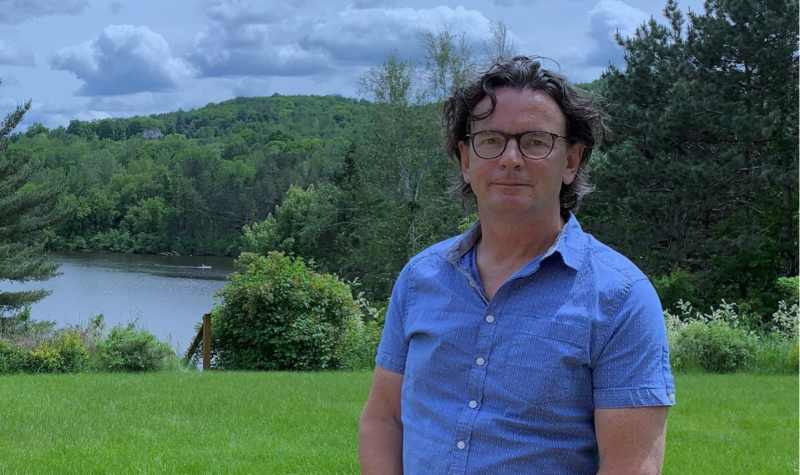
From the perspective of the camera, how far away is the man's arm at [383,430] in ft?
6.30

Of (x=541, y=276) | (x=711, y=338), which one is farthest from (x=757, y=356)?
(x=541, y=276)

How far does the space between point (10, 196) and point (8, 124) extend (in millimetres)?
2211

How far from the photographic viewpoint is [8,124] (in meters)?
25.4

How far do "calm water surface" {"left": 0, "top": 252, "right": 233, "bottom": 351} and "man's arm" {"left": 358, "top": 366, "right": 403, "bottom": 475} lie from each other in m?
11.7

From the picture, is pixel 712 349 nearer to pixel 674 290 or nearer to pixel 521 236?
pixel 674 290

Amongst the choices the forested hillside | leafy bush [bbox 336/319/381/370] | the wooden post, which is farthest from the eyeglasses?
the forested hillside

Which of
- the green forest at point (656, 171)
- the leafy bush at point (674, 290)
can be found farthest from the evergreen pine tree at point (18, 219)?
the leafy bush at point (674, 290)

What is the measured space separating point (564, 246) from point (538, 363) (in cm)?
26

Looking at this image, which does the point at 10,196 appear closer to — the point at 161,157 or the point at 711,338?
the point at 711,338

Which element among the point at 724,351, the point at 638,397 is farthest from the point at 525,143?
the point at 724,351

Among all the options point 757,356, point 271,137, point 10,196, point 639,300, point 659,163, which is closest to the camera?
point 639,300

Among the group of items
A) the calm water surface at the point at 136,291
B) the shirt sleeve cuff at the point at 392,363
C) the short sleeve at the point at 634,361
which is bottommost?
the calm water surface at the point at 136,291

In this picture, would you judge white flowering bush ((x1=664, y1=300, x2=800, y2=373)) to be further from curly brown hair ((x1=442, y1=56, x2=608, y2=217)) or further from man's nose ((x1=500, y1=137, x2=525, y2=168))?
man's nose ((x1=500, y1=137, x2=525, y2=168))

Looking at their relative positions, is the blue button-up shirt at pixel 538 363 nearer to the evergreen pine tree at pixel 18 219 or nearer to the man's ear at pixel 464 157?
the man's ear at pixel 464 157
